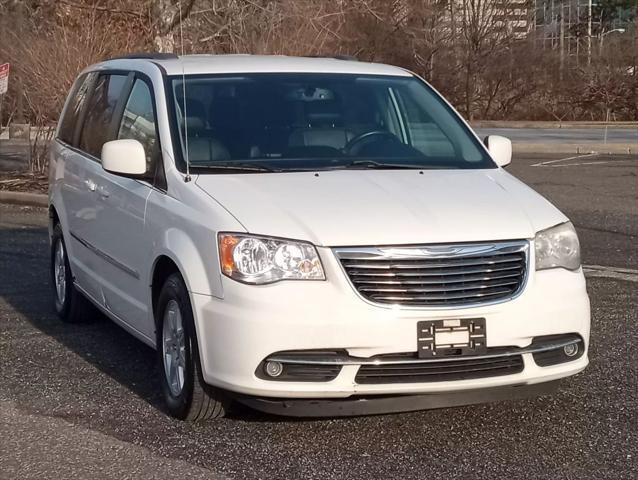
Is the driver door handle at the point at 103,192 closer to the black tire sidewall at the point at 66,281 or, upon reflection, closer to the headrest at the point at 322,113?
the black tire sidewall at the point at 66,281

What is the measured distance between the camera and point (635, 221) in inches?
552

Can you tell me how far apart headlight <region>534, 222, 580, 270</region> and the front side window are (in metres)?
2.10

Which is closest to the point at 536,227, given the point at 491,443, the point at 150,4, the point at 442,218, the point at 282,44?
the point at 442,218

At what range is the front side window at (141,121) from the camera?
6475mm

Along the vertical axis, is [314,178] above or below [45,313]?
above

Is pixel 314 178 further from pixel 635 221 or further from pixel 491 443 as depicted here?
pixel 635 221

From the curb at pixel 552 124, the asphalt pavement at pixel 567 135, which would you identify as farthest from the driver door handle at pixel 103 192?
the curb at pixel 552 124

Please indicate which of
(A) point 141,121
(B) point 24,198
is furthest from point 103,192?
(B) point 24,198

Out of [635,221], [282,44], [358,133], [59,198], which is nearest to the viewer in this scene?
[358,133]

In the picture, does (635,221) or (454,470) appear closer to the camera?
(454,470)

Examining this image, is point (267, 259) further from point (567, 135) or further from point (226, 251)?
point (567, 135)

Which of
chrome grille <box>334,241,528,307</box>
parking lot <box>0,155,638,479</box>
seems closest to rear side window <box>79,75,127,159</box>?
parking lot <box>0,155,638,479</box>

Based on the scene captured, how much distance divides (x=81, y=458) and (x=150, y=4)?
15.8m

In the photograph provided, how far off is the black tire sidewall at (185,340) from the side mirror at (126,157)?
727 mm
